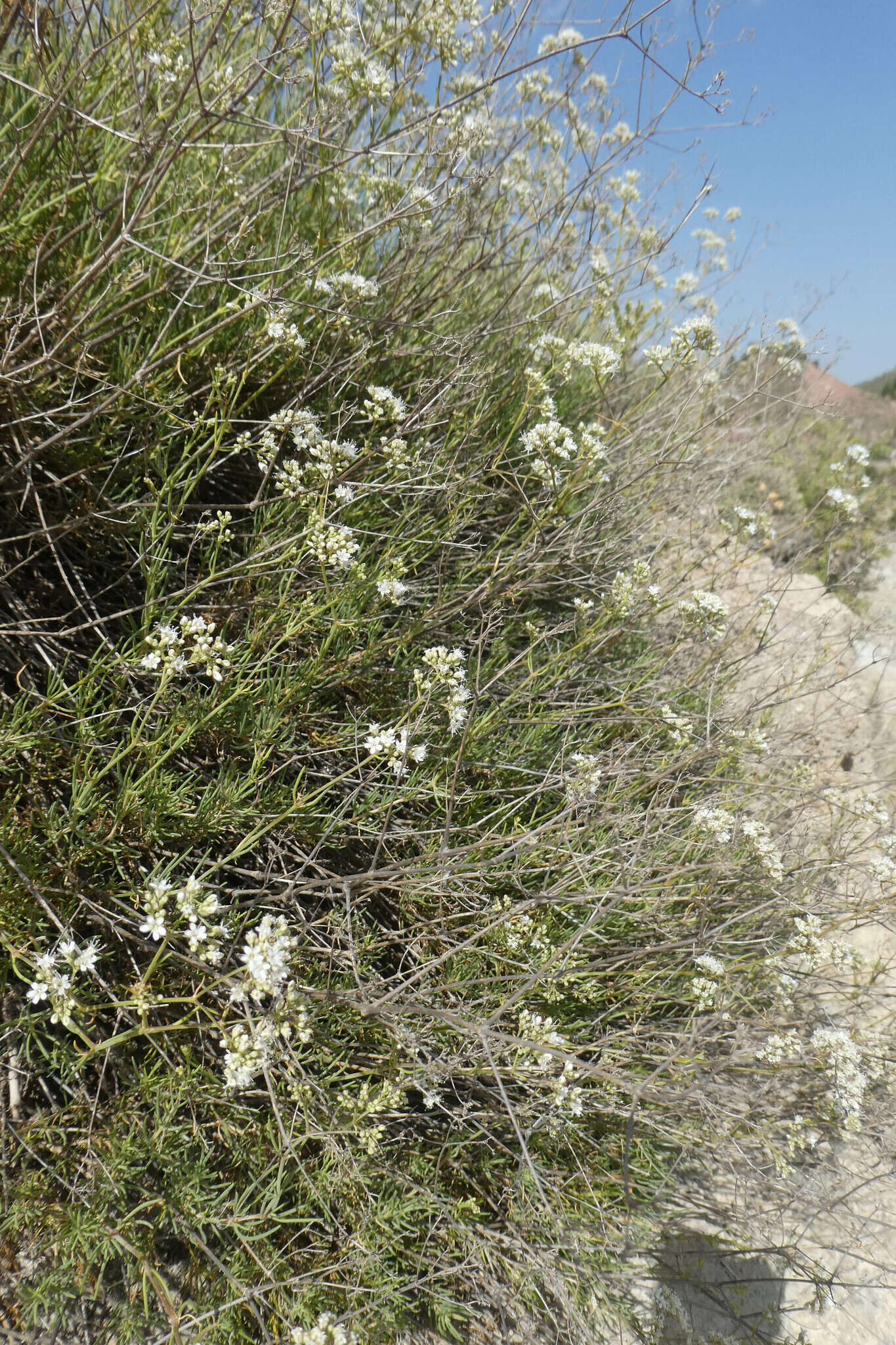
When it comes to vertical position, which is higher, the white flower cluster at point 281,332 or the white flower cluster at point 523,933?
the white flower cluster at point 281,332

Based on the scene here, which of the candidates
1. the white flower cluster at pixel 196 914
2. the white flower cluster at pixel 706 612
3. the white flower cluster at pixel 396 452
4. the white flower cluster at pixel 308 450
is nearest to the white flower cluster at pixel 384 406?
the white flower cluster at pixel 396 452

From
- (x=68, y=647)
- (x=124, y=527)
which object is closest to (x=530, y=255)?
(x=124, y=527)

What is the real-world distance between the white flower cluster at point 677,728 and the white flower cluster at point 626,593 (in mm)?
344

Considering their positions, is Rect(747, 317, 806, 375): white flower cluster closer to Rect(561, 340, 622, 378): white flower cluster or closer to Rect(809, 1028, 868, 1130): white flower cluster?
Rect(561, 340, 622, 378): white flower cluster

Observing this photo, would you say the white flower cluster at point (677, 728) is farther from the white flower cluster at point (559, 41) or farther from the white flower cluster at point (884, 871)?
the white flower cluster at point (559, 41)

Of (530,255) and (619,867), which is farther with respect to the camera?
(530,255)

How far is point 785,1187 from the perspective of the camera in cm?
223

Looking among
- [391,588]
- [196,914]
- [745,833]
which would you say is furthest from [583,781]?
[196,914]

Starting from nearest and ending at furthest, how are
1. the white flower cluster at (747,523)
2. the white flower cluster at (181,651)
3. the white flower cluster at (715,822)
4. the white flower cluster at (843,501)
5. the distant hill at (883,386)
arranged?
the white flower cluster at (181,651) → the white flower cluster at (715,822) → the white flower cluster at (747,523) → the white flower cluster at (843,501) → the distant hill at (883,386)

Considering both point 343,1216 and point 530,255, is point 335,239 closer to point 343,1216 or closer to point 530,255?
point 530,255

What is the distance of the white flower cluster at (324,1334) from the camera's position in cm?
147

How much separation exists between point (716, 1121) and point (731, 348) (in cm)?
316

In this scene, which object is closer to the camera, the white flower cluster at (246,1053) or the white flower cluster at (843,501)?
the white flower cluster at (246,1053)

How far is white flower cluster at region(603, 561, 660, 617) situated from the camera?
8.00 ft
